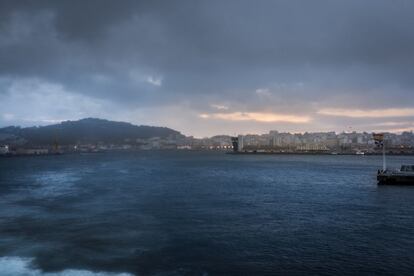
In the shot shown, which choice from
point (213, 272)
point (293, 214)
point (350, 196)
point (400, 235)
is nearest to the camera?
point (213, 272)

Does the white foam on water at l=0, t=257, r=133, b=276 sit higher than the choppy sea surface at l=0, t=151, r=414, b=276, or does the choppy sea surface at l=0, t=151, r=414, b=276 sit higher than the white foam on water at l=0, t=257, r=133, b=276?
the choppy sea surface at l=0, t=151, r=414, b=276

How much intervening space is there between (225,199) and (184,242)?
1883 cm

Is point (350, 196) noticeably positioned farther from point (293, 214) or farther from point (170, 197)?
point (170, 197)

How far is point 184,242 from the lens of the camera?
23734mm

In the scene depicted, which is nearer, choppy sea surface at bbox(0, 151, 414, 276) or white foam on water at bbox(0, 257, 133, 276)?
white foam on water at bbox(0, 257, 133, 276)

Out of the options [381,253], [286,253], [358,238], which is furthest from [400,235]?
[286,253]

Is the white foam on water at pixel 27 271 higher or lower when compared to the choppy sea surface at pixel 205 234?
lower

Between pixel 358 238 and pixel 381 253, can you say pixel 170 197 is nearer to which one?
pixel 358 238

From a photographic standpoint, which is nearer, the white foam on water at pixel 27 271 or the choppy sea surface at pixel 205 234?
the white foam on water at pixel 27 271

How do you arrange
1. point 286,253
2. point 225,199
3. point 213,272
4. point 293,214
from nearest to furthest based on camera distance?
point 213,272 < point 286,253 < point 293,214 < point 225,199

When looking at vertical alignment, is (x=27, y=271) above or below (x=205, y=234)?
below

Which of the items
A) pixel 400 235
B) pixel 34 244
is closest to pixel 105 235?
pixel 34 244

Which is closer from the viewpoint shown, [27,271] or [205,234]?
[27,271]

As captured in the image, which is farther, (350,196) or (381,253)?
(350,196)
